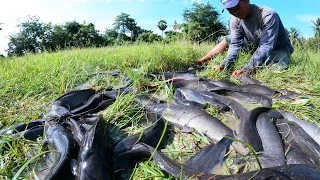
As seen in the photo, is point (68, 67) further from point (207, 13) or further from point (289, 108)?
point (207, 13)

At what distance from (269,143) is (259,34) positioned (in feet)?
9.58

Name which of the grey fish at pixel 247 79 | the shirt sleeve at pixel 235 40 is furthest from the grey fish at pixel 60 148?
the shirt sleeve at pixel 235 40

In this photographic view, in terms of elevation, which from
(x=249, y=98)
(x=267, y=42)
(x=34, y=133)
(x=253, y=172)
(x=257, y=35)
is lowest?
(x=34, y=133)

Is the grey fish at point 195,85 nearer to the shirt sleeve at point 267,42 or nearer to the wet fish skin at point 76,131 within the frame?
the shirt sleeve at point 267,42

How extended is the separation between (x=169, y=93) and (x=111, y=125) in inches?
32.8

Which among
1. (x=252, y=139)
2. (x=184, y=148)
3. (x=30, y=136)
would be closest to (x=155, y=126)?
(x=184, y=148)

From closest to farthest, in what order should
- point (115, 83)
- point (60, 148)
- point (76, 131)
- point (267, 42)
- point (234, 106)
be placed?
point (60, 148) < point (76, 131) < point (234, 106) < point (115, 83) < point (267, 42)

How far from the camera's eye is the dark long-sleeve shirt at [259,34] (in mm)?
4105

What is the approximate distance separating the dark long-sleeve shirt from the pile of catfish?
4.42ft

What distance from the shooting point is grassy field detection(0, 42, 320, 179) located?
204cm

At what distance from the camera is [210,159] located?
5.92 feet

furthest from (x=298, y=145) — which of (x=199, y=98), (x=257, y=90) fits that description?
(x=257, y=90)

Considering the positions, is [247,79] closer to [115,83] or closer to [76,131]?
[115,83]

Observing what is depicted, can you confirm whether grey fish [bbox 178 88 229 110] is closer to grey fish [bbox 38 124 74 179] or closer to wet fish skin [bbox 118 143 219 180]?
wet fish skin [bbox 118 143 219 180]
